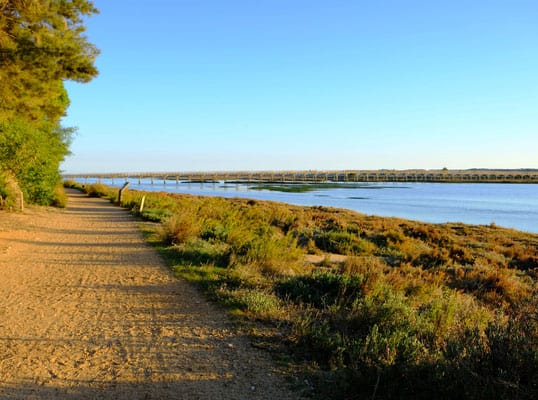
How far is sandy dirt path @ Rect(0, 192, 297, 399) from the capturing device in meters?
3.79

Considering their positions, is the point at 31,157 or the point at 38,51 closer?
the point at 38,51

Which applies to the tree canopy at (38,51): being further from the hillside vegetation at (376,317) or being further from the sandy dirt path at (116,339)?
the hillside vegetation at (376,317)

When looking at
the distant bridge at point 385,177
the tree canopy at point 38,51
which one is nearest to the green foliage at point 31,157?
the tree canopy at point 38,51

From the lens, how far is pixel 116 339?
16.1ft

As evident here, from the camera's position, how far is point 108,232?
569 inches

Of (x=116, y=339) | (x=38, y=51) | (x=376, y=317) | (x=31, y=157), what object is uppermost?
(x=38, y=51)

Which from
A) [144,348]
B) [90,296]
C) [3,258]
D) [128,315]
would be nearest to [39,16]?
[3,258]

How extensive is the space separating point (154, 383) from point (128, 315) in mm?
2172

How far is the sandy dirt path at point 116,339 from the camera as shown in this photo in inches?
149

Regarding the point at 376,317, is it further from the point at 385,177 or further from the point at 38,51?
the point at 385,177

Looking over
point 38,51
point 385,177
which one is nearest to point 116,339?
point 38,51

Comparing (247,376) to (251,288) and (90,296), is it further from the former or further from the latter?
(90,296)

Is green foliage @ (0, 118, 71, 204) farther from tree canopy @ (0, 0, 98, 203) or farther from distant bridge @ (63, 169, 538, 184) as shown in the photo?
distant bridge @ (63, 169, 538, 184)

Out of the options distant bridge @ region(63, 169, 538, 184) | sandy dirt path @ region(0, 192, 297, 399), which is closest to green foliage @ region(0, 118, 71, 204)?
sandy dirt path @ region(0, 192, 297, 399)
